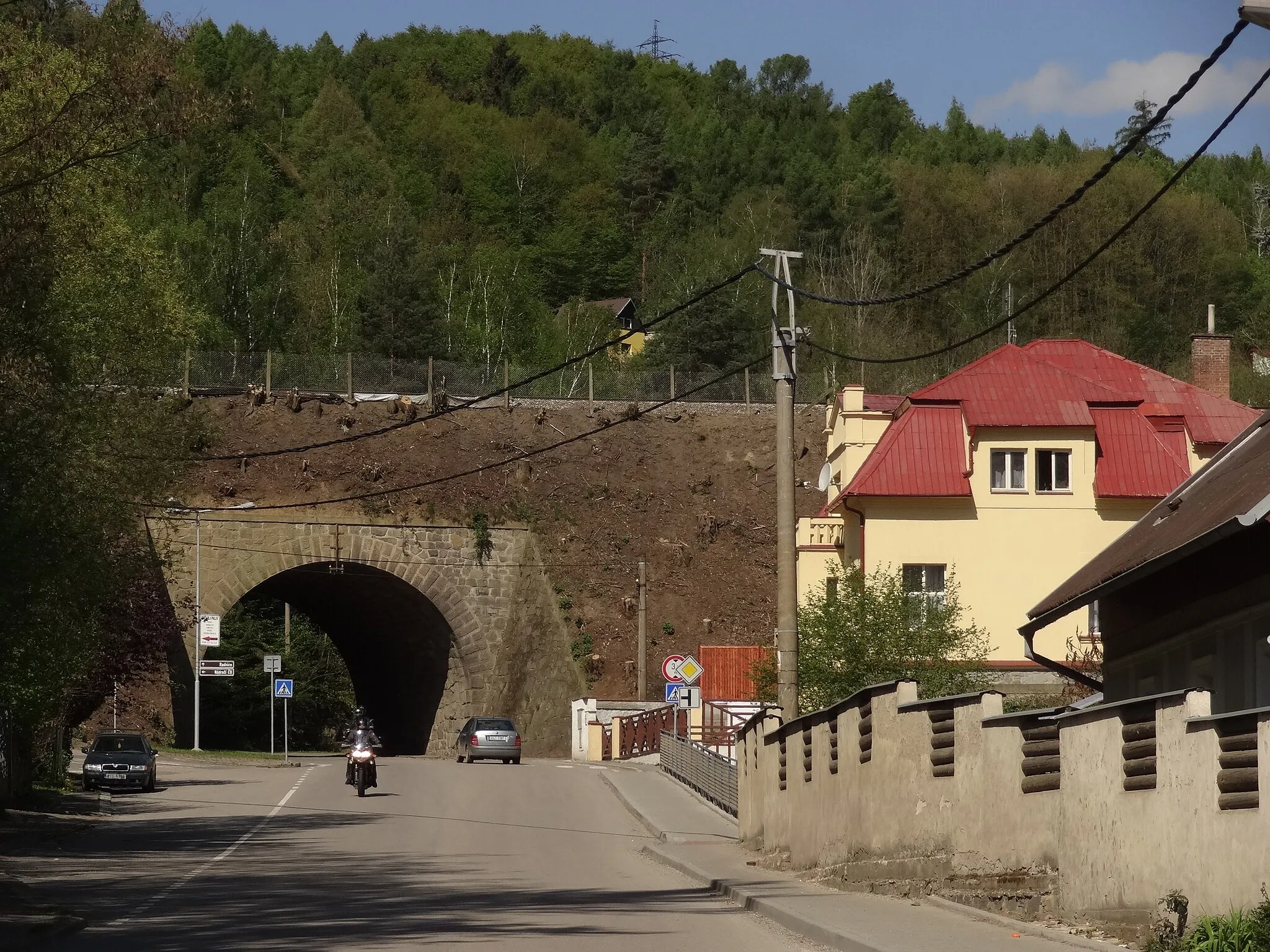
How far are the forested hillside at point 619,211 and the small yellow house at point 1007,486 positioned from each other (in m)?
33.5

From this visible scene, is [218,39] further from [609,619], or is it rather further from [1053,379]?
[1053,379]

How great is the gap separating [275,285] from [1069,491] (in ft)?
172

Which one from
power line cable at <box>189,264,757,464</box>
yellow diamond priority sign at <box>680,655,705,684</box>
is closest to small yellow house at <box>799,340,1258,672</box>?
yellow diamond priority sign at <box>680,655,705,684</box>

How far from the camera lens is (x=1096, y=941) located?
1071 centimetres

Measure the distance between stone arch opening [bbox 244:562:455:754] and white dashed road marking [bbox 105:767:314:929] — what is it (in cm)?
2477

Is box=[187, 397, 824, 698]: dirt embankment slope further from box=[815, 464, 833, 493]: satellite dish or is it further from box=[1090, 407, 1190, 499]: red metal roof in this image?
box=[1090, 407, 1190, 499]: red metal roof

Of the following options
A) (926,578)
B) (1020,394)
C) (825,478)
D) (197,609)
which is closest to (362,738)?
(926,578)

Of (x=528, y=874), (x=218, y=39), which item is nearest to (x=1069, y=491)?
(x=528, y=874)

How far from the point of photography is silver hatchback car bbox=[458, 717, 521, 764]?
4559 centimetres

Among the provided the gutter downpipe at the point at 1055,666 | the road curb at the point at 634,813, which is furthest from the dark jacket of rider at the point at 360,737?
the gutter downpipe at the point at 1055,666

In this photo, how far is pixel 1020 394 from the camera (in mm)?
41812

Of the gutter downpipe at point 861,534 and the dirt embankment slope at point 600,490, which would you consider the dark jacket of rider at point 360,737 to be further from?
the dirt embankment slope at point 600,490

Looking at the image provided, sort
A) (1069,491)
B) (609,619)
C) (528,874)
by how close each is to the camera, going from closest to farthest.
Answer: (528,874)
(1069,491)
(609,619)

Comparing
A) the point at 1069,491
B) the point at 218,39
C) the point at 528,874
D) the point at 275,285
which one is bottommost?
the point at 528,874
